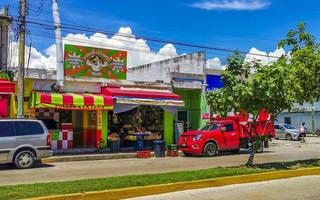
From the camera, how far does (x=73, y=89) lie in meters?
24.5

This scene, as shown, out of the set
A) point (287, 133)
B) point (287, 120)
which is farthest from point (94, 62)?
point (287, 120)

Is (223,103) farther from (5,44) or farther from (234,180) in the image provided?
(5,44)

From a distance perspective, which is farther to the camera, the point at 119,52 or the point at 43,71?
the point at 119,52

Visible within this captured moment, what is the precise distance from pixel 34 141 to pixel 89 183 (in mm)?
6980

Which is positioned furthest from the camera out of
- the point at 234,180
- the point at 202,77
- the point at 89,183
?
the point at 202,77

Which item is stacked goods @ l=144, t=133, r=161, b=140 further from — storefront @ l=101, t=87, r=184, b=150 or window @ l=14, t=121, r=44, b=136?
window @ l=14, t=121, r=44, b=136

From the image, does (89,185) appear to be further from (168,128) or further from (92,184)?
(168,128)

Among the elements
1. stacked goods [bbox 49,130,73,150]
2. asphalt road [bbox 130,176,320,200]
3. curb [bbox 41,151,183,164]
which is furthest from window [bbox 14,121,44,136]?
asphalt road [bbox 130,176,320,200]

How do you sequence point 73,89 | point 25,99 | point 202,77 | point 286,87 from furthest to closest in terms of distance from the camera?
point 202,77
point 73,89
point 25,99
point 286,87

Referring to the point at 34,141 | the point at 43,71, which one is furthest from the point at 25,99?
the point at 34,141

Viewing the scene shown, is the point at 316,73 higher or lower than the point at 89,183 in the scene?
higher

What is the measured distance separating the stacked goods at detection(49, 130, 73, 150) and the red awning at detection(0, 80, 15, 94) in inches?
121

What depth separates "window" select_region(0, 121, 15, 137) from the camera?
17047 millimetres

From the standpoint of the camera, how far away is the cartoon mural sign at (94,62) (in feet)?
79.5
